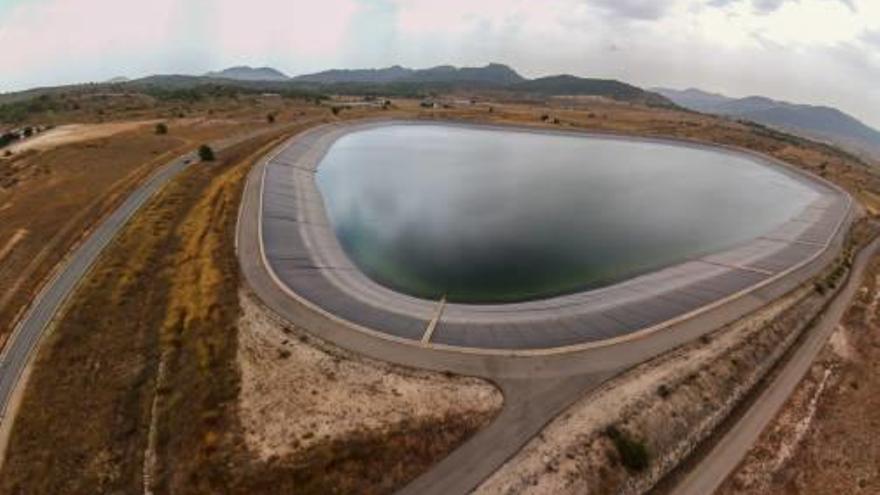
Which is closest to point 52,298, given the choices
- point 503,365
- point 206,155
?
point 503,365

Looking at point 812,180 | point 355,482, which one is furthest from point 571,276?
point 812,180

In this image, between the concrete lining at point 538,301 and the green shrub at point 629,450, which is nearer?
the green shrub at point 629,450

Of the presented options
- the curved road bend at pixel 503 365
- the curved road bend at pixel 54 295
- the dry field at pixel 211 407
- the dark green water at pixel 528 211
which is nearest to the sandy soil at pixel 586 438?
the curved road bend at pixel 503 365

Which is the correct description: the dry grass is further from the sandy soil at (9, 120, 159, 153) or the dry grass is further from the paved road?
the sandy soil at (9, 120, 159, 153)

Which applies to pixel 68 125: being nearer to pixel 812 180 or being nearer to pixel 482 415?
pixel 482 415

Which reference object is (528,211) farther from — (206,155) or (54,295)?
(54,295)

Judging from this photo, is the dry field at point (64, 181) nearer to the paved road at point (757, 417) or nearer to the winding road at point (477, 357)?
the winding road at point (477, 357)
